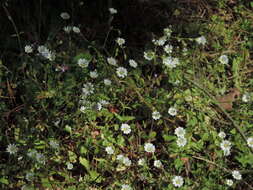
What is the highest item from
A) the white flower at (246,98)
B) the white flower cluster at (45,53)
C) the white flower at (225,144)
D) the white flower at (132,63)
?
the white flower at (132,63)

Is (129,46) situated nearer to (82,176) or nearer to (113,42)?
(113,42)

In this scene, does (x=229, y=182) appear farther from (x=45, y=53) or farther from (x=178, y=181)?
(x=45, y=53)

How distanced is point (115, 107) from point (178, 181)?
631 mm

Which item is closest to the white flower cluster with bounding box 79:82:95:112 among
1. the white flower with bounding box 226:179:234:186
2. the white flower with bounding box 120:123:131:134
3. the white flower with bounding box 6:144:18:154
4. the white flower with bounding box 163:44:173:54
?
the white flower with bounding box 120:123:131:134

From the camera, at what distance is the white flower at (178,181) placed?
82.4 inches

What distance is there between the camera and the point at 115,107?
95.7 inches

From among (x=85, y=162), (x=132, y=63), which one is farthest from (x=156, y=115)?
(x=85, y=162)

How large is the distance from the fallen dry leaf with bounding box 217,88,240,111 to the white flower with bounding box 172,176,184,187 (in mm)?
689

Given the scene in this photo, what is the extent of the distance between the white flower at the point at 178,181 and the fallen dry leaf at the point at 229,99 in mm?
689

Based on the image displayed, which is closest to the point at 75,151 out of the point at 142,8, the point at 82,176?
the point at 82,176

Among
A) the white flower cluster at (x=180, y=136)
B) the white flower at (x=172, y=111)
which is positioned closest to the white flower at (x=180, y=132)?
the white flower cluster at (x=180, y=136)

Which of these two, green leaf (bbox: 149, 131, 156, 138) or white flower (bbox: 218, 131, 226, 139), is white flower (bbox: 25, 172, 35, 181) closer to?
green leaf (bbox: 149, 131, 156, 138)

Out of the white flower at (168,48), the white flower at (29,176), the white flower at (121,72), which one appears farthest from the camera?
the white flower at (168,48)

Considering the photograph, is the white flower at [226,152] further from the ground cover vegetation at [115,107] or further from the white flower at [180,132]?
the white flower at [180,132]
